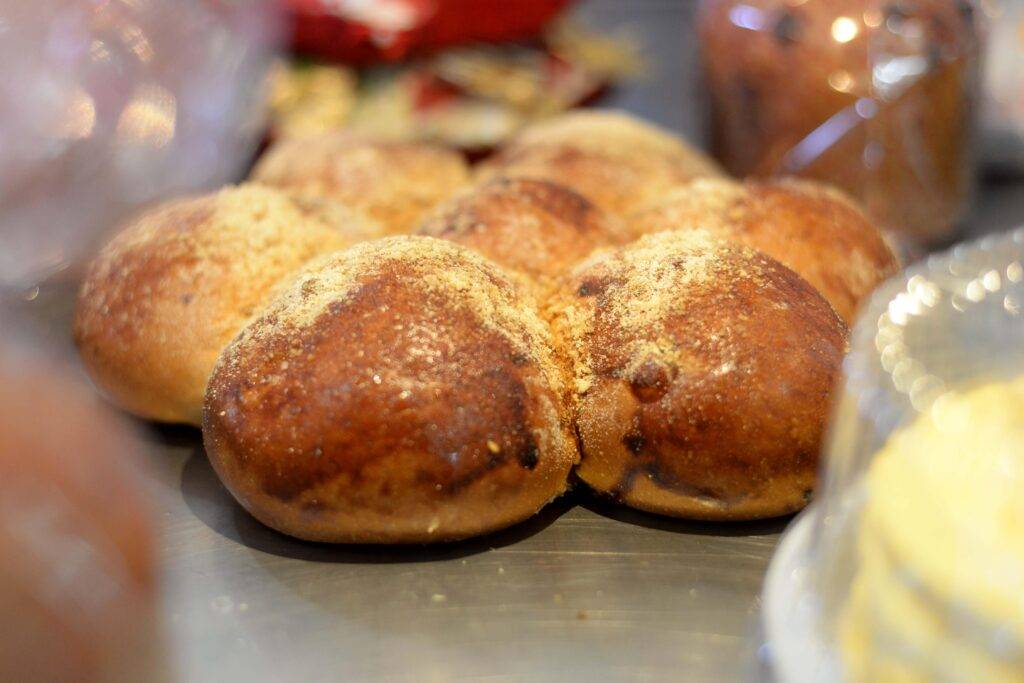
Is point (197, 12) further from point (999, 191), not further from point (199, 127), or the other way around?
point (999, 191)

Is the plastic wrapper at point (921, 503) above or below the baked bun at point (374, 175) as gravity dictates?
above

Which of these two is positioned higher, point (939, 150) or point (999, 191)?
point (939, 150)

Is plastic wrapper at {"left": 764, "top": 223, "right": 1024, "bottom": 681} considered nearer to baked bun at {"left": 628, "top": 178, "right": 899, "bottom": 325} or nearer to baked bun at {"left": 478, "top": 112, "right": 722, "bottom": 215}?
baked bun at {"left": 628, "top": 178, "right": 899, "bottom": 325}

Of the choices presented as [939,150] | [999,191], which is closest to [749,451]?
[939,150]

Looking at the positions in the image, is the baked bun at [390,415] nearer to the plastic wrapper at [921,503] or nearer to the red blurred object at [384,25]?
the plastic wrapper at [921,503]

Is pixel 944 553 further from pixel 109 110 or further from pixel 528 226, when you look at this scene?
pixel 109 110

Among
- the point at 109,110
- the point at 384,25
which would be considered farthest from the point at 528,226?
the point at 384,25

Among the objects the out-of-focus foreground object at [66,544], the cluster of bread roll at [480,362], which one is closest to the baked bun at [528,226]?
the cluster of bread roll at [480,362]
